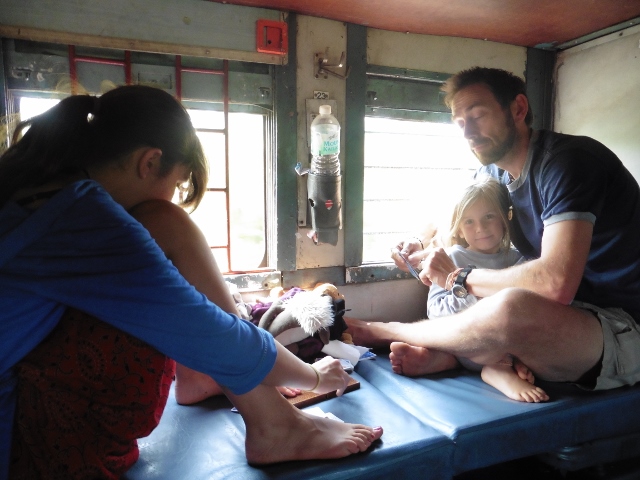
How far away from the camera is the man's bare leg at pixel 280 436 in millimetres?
1374

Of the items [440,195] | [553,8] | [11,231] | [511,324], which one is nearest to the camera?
[11,231]

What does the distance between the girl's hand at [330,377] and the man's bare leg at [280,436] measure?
171mm

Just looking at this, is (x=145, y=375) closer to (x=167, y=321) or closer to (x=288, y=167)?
(x=167, y=321)

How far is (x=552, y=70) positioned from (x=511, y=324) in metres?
2.48

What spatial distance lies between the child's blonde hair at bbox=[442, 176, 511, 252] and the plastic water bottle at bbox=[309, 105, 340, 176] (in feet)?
2.47

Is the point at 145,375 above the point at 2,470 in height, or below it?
above

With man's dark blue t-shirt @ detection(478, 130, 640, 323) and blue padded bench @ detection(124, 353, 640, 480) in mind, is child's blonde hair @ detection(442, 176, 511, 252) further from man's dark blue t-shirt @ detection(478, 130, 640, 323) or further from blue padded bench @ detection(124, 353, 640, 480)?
blue padded bench @ detection(124, 353, 640, 480)

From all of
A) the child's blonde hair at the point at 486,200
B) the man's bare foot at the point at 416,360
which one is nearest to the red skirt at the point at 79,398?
the man's bare foot at the point at 416,360

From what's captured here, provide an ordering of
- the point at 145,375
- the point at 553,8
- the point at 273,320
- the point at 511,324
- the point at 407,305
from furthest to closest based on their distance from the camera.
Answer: the point at 407,305 < the point at 553,8 < the point at 273,320 < the point at 511,324 < the point at 145,375

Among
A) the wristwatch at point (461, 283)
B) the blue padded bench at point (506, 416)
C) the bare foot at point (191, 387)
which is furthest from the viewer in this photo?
the wristwatch at point (461, 283)

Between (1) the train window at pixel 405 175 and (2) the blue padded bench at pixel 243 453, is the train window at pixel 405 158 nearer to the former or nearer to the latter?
(1) the train window at pixel 405 175

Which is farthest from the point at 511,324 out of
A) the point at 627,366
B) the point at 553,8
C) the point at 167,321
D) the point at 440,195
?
the point at 553,8

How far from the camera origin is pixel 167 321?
3.54 ft

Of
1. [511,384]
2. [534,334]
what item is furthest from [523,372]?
[534,334]
